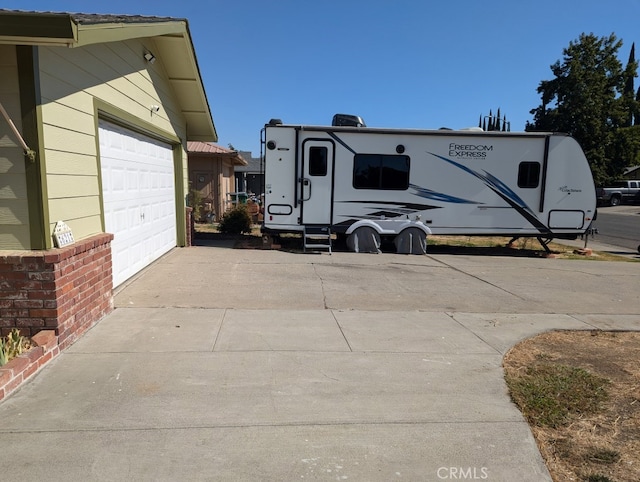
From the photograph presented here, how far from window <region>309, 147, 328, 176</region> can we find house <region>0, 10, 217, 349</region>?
450cm

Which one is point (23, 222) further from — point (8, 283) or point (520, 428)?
point (520, 428)

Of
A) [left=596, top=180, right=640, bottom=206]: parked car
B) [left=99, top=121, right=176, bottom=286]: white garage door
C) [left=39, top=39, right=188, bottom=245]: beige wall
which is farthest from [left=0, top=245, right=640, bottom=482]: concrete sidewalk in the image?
[left=596, top=180, right=640, bottom=206]: parked car

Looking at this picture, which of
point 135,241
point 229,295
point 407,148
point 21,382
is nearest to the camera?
point 21,382

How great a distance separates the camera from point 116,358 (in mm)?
4250

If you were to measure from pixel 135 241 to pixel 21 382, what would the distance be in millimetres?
4063

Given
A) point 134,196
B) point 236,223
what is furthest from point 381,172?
point 134,196

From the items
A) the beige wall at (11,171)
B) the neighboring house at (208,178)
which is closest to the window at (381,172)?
the beige wall at (11,171)

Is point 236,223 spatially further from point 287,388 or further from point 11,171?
point 287,388

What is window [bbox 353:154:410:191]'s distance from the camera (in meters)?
11.4

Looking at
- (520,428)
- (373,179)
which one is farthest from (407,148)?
(520,428)

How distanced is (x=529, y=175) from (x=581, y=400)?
925cm

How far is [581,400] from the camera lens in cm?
383

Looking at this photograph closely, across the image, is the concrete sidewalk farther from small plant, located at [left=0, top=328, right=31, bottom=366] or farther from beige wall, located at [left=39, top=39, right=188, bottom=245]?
beige wall, located at [left=39, top=39, right=188, bottom=245]

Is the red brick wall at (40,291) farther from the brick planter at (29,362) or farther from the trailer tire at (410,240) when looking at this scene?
the trailer tire at (410,240)
